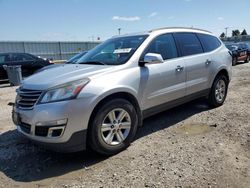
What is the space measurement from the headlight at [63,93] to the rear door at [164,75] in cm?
124

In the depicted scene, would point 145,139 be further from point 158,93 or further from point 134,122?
point 158,93

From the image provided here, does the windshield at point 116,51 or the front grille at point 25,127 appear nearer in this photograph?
the front grille at point 25,127

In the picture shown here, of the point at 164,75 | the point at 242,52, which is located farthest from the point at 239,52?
the point at 164,75

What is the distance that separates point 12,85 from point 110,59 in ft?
30.4

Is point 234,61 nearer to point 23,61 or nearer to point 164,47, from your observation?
point 23,61

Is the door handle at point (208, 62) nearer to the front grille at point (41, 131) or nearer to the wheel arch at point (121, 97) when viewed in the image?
the wheel arch at point (121, 97)

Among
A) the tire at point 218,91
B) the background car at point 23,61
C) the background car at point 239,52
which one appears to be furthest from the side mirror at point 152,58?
the background car at point 239,52

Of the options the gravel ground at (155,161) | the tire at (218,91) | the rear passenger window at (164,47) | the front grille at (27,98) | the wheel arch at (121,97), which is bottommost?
the gravel ground at (155,161)

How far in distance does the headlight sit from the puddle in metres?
2.12

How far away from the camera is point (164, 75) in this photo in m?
4.58

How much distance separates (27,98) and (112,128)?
4.08 feet

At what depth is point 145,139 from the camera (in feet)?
14.6

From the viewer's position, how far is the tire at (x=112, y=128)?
142 inches

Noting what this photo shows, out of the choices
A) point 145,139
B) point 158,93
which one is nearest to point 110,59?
point 158,93
